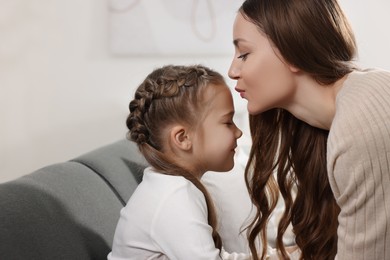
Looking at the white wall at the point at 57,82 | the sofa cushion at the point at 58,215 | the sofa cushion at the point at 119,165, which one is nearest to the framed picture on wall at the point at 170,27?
the white wall at the point at 57,82

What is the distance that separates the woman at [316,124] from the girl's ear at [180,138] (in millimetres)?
177

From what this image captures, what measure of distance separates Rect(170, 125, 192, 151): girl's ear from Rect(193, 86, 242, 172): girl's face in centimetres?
3

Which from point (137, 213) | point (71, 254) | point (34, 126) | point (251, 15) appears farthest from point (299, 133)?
point (34, 126)

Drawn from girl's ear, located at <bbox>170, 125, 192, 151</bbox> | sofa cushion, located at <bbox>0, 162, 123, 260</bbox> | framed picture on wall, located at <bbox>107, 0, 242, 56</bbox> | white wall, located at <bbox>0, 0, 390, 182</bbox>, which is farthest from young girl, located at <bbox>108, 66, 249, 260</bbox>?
framed picture on wall, located at <bbox>107, 0, 242, 56</bbox>

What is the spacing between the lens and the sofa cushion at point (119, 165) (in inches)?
89.2

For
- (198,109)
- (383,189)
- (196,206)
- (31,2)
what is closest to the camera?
(383,189)

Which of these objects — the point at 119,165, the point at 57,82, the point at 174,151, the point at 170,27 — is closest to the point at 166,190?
the point at 174,151

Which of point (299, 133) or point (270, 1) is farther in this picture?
point (299, 133)

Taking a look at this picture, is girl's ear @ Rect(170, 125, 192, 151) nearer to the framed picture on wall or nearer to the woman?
the woman

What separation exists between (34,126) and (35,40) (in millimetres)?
376

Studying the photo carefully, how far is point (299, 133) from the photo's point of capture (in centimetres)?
200

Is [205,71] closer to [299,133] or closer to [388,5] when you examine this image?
[299,133]

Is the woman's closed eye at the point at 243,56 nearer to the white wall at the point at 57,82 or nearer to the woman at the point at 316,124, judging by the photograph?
the woman at the point at 316,124

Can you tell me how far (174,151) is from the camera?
1857mm
